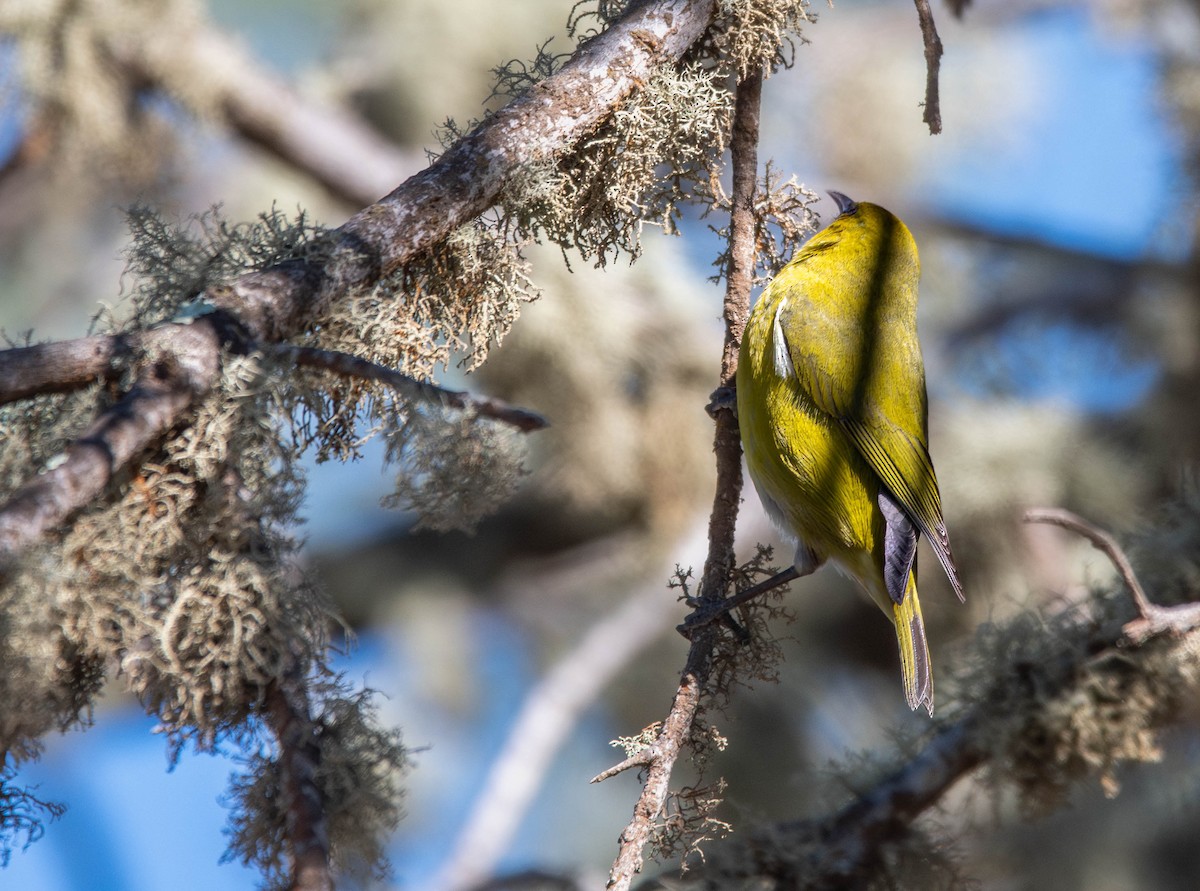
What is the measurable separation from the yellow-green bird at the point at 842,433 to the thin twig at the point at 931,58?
617mm

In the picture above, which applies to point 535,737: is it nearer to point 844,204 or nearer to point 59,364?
point 844,204

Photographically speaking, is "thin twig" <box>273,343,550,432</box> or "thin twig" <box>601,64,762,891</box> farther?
"thin twig" <box>601,64,762,891</box>

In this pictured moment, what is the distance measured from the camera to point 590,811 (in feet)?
24.8

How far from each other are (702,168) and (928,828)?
1466 mm

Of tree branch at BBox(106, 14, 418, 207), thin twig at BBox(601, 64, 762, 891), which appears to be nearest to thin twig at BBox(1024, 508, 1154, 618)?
thin twig at BBox(601, 64, 762, 891)

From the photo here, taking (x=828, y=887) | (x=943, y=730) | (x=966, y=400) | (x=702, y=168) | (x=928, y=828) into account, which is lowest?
(x=828, y=887)

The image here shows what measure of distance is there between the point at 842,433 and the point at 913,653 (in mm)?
521

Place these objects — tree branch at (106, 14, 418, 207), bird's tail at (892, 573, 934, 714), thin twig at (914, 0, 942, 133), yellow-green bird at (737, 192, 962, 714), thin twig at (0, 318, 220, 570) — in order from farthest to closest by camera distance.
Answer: tree branch at (106, 14, 418, 207), yellow-green bird at (737, 192, 962, 714), bird's tail at (892, 573, 934, 714), thin twig at (914, 0, 942, 133), thin twig at (0, 318, 220, 570)

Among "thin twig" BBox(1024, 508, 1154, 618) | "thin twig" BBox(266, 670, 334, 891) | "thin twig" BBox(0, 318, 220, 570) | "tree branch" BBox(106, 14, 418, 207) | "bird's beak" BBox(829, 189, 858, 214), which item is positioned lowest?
"thin twig" BBox(266, 670, 334, 891)

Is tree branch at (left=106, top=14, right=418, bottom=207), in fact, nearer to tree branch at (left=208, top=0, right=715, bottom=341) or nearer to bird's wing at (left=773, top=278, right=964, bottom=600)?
bird's wing at (left=773, top=278, right=964, bottom=600)

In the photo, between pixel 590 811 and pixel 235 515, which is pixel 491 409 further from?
pixel 590 811

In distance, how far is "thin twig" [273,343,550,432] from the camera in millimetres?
1532

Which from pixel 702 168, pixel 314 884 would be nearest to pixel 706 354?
pixel 702 168

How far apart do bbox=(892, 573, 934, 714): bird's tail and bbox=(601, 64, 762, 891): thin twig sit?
707mm
